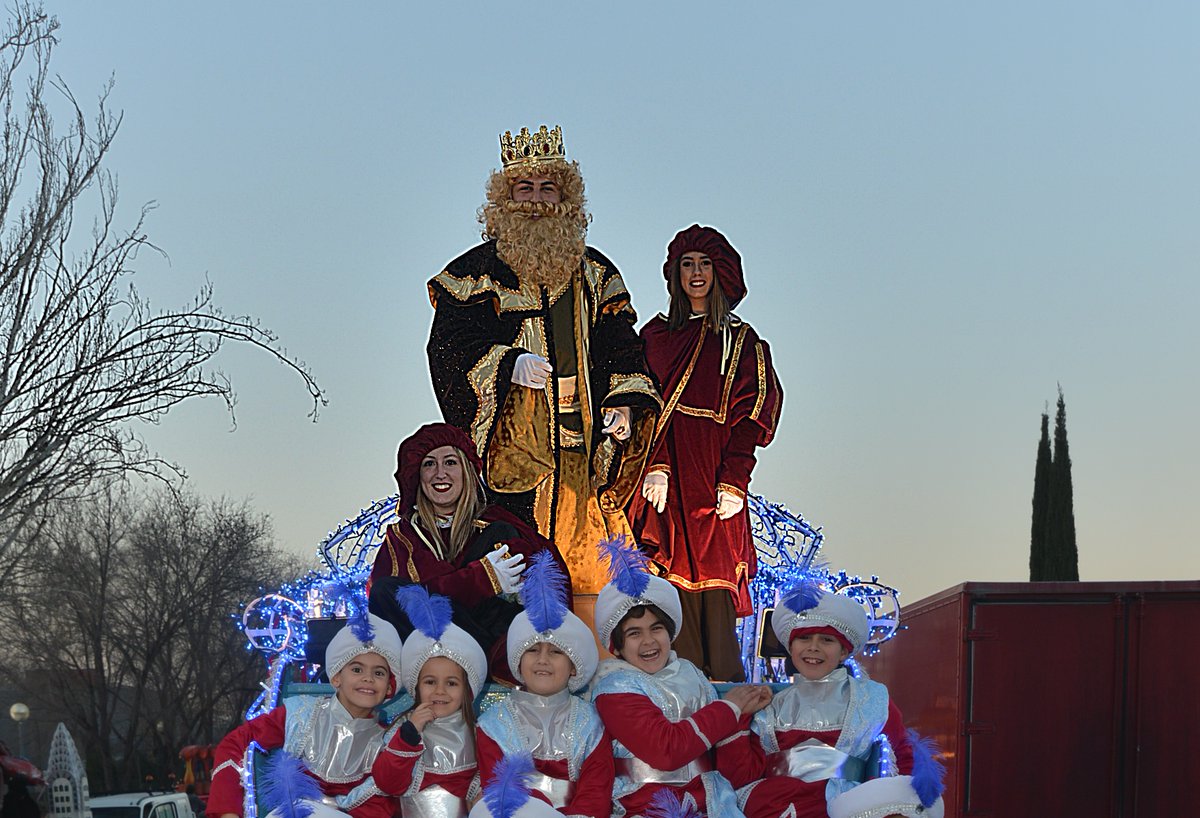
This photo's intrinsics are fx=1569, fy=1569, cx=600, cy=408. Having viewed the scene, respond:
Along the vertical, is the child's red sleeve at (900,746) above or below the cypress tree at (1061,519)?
below

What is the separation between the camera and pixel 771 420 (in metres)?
8.02

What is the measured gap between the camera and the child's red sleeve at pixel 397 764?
5.30 m

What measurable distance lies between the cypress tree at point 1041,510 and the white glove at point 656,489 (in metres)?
15.2

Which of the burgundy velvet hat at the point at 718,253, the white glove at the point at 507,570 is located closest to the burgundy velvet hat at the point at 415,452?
the white glove at the point at 507,570

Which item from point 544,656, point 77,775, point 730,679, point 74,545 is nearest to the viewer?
point 544,656

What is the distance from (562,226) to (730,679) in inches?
92.8

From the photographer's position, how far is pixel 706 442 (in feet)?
25.9

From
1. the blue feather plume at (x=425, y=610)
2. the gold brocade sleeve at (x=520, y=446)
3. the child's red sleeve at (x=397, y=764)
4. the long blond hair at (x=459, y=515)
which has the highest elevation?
the gold brocade sleeve at (x=520, y=446)

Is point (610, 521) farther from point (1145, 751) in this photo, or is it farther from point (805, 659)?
point (1145, 751)

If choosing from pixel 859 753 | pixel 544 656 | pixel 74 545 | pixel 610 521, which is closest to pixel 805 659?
pixel 859 753

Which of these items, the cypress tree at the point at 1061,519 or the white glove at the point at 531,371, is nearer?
the white glove at the point at 531,371

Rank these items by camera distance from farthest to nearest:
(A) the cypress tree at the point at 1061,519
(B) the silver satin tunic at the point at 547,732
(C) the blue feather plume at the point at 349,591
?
(A) the cypress tree at the point at 1061,519 → (C) the blue feather plume at the point at 349,591 → (B) the silver satin tunic at the point at 547,732

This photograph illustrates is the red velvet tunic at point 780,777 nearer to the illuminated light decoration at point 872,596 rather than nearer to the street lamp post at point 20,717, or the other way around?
the illuminated light decoration at point 872,596

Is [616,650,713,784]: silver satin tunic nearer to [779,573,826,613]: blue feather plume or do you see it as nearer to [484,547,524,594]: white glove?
[779,573,826,613]: blue feather plume
